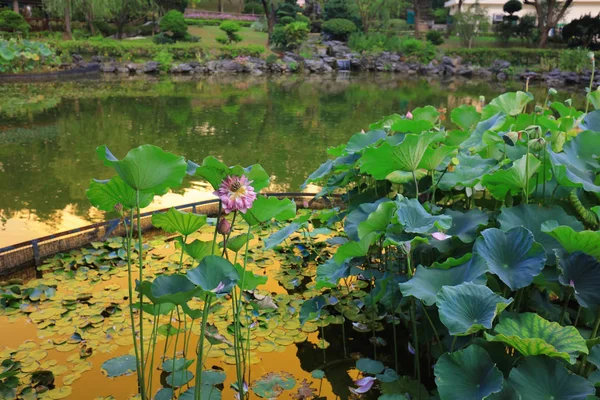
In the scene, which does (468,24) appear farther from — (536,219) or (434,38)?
(536,219)

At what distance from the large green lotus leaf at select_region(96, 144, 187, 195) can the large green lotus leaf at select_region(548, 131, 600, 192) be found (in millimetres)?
1115

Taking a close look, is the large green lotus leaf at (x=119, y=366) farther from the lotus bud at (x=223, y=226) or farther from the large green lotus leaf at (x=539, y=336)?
the large green lotus leaf at (x=539, y=336)

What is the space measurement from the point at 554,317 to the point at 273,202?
0.97 m

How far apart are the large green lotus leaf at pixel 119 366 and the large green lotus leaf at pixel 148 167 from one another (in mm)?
687

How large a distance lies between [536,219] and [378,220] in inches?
19.1

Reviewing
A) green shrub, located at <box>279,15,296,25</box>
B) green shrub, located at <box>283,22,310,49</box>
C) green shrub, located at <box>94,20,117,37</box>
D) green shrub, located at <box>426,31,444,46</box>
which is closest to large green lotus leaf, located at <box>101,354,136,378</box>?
green shrub, located at <box>283,22,310,49</box>

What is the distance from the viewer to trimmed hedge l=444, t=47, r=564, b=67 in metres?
18.1

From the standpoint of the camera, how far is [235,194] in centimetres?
147

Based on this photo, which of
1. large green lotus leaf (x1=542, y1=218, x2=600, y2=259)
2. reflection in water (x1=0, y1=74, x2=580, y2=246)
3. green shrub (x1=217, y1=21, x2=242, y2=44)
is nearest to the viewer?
large green lotus leaf (x1=542, y1=218, x2=600, y2=259)

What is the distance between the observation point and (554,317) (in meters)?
1.71

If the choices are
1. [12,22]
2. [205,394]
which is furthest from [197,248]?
[12,22]

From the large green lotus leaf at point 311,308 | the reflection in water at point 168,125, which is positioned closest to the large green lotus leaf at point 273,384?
the large green lotus leaf at point 311,308

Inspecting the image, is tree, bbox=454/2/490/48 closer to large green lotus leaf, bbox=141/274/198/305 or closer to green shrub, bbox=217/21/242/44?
green shrub, bbox=217/21/242/44

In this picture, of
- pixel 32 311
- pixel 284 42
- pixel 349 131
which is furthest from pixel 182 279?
pixel 284 42
